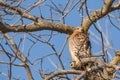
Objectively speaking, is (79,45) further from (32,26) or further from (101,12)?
(32,26)

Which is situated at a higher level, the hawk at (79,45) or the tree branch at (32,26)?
the tree branch at (32,26)

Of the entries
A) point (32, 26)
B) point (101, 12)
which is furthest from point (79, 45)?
point (32, 26)

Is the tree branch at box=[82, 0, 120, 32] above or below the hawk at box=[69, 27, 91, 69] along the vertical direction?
above

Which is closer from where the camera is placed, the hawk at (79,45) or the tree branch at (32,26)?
the tree branch at (32,26)

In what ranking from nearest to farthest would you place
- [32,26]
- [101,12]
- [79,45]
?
[32,26] → [101,12] → [79,45]

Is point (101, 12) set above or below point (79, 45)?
above

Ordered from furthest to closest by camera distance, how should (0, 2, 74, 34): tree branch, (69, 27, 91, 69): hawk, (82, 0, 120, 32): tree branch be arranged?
(69, 27, 91, 69): hawk, (82, 0, 120, 32): tree branch, (0, 2, 74, 34): tree branch

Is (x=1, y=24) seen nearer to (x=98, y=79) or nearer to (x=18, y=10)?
(x=18, y=10)

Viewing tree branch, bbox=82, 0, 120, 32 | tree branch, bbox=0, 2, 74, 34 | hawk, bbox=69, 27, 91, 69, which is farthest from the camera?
hawk, bbox=69, 27, 91, 69

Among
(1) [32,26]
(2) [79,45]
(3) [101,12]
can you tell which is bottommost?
(2) [79,45]

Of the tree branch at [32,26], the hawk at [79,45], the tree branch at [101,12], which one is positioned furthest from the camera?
the hawk at [79,45]

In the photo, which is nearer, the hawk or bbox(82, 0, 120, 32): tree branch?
bbox(82, 0, 120, 32): tree branch

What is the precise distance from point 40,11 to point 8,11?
468 mm

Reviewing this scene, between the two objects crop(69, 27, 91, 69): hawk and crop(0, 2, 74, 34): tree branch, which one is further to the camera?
crop(69, 27, 91, 69): hawk
